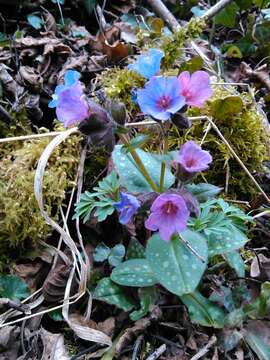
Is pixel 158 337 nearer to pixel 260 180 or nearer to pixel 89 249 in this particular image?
pixel 89 249

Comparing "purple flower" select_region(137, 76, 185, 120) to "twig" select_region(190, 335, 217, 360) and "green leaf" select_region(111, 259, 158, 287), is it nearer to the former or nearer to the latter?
"green leaf" select_region(111, 259, 158, 287)

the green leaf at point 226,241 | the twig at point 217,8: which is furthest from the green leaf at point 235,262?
the twig at point 217,8

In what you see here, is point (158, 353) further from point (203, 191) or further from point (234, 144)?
point (234, 144)

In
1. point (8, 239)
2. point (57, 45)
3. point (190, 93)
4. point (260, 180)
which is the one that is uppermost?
point (190, 93)

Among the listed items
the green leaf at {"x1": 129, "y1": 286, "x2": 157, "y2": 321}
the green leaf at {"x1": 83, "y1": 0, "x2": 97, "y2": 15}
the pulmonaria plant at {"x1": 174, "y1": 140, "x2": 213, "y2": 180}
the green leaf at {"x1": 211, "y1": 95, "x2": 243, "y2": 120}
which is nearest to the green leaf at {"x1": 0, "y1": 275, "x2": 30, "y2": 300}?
the green leaf at {"x1": 129, "y1": 286, "x2": 157, "y2": 321}

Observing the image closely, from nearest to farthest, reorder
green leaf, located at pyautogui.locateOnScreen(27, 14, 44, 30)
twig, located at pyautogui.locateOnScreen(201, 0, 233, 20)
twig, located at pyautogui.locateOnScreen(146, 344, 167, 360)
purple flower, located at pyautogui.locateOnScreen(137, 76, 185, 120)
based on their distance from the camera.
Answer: purple flower, located at pyautogui.locateOnScreen(137, 76, 185, 120)
twig, located at pyautogui.locateOnScreen(146, 344, 167, 360)
green leaf, located at pyautogui.locateOnScreen(27, 14, 44, 30)
twig, located at pyautogui.locateOnScreen(201, 0, 233, 20)

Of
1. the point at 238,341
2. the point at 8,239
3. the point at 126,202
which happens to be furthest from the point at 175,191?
the point at 8,239

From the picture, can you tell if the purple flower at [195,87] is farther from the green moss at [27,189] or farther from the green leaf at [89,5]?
the green leaf at [89,5]
